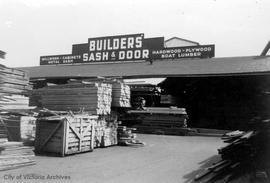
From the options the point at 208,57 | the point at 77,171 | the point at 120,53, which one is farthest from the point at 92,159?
the point at 120,53

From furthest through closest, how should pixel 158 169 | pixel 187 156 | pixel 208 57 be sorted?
1. pixel 208 57
2. pixel 187 156
3. pixel 158 169

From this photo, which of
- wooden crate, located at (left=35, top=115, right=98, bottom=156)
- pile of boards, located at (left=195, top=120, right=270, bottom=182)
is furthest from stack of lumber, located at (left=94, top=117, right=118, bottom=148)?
pile of boards, located at (left=195, top=120, right=270, bottom=182)

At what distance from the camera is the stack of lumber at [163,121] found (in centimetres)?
2048

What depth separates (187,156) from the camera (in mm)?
11945

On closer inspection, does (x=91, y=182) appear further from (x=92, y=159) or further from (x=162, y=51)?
(x=162, y=51)

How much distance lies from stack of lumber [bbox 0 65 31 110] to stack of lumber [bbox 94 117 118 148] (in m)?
3.03

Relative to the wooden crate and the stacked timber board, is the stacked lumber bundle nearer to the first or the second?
the stacked timber board

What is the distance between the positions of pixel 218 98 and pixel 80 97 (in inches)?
499

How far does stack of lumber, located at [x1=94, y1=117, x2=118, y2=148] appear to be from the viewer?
1367cm

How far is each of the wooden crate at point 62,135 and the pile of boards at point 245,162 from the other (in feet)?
16.2

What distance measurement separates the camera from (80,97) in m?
13.7

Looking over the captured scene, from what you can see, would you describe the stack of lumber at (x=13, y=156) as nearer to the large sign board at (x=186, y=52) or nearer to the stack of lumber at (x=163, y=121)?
the stack of lumber at (x=163, y=121)

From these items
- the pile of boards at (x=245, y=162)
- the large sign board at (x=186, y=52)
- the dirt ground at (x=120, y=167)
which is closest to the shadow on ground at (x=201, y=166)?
the dirt ground at (x=120, y=167)

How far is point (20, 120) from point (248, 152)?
8.26 meters
